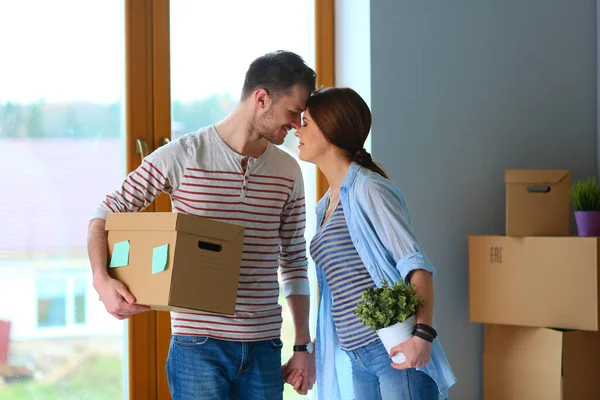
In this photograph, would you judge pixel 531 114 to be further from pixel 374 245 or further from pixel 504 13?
pixel 374 245

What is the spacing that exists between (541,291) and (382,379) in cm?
119

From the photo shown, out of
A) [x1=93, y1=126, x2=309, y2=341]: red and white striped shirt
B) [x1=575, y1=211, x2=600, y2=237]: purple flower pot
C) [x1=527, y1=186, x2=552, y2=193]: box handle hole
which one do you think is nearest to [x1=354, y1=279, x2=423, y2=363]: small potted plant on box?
[x1=93, y1=126, x2=309, y2=341]: red and white striped shirt

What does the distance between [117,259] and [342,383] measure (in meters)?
0.74

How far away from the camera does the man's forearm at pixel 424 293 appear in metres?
1.76

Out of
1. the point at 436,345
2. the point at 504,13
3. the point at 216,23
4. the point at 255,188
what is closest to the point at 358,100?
the point at 255,188

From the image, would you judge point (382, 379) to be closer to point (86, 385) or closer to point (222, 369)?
point (222, 369)

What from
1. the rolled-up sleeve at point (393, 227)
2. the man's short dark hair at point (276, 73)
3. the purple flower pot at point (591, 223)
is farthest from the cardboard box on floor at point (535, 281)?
the man's short dark hair at point (276, 73)

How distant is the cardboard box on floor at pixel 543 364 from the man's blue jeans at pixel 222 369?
1.29 meters

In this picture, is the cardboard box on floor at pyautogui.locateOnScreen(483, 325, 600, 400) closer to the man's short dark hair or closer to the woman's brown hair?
the woman's brown hair

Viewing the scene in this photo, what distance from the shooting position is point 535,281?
9.18ft

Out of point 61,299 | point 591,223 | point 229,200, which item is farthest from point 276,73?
point 591,223

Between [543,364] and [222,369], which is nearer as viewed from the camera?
[222,369]

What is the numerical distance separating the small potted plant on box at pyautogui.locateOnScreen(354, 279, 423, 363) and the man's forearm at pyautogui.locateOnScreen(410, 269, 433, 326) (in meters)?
0.01

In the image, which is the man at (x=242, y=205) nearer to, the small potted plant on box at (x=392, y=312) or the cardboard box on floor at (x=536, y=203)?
the small potted plant on box at (x=392, y=312)
